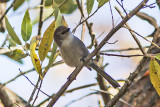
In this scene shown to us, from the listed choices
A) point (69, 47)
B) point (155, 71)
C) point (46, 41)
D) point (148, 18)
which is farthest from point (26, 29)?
point (148, 18)

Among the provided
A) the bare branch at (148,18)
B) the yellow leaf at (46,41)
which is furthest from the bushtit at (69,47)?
the yellow leaf at (46,41)

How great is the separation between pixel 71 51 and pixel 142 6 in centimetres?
134

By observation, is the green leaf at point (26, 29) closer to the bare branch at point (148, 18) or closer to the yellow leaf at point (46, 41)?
the yellow leaf at point (46, 41)

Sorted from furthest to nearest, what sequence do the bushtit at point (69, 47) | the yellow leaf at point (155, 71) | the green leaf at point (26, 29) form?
the bushtit at point (69, 47) < the green leaf at point (26, 29) < the yellow leaf at point (155, 71)

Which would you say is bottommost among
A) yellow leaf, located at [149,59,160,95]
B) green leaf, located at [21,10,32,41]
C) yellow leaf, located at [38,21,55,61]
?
yellow leaf, located at [149,59,160,95]

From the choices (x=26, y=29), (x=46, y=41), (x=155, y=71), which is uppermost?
(x=26, y=29)

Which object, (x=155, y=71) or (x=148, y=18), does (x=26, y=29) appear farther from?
(x=148, y=18)

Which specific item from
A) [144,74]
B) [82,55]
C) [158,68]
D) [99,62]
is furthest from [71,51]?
[158,68]

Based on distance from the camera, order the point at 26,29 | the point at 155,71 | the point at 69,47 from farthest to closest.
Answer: the point at 69,47 < the point at 26,29 < the point at 155,71

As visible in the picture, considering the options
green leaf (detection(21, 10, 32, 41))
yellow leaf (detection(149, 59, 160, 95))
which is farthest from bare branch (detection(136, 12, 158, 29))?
green leaf (detection(21, 10, 32, 41))

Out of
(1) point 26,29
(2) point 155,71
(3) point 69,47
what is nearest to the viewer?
(2) point 155,71

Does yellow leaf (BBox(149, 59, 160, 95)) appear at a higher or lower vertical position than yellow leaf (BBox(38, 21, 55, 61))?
lower

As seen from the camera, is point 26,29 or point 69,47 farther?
point 69,47

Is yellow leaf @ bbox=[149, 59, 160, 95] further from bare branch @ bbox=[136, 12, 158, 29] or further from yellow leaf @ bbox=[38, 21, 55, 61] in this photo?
bare branch @ bbox=[136, 12, 158, 29]
